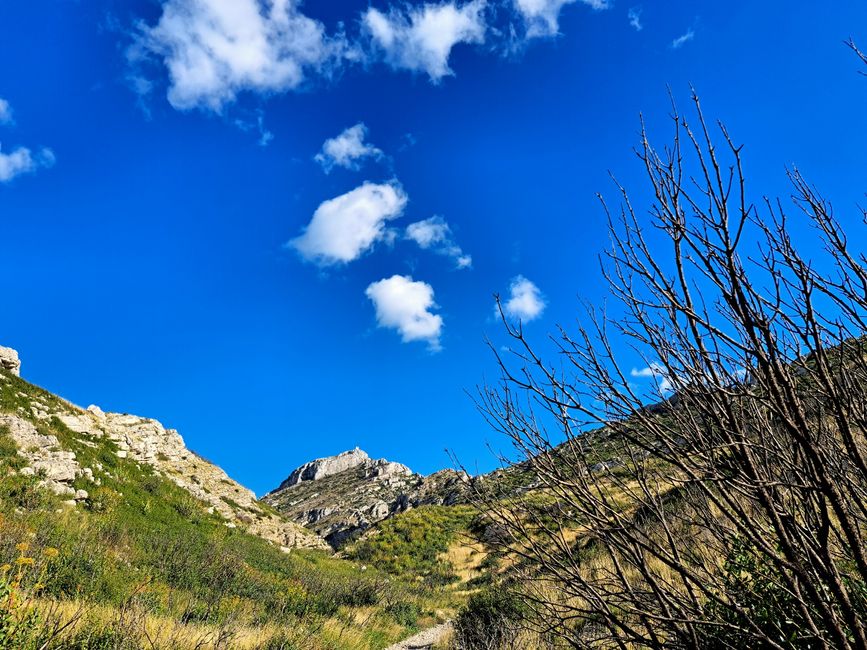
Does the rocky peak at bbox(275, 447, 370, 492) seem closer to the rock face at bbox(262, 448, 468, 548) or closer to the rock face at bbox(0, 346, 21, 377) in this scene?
the rock face at bbox(262, 448, 468, 548)

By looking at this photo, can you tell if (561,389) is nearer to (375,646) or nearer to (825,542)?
(825,542)

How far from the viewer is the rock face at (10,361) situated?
17594 millimetres

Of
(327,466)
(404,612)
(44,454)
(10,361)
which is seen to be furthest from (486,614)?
(327,466)

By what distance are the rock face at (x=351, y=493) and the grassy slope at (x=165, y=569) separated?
9496mm

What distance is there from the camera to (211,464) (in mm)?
24031

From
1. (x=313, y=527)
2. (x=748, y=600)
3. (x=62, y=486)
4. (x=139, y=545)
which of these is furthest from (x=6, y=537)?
(x=313, y=527)

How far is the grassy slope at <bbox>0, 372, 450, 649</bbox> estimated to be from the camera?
6.14 m

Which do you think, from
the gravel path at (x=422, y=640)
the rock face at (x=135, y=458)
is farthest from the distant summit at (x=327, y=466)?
the gravel path at (x=422, y=640)

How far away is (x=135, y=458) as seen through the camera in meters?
17.3

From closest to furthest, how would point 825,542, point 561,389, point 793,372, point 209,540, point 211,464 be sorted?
point 825,542, point 793,372, point 561,389, point 209,540, point 211,464

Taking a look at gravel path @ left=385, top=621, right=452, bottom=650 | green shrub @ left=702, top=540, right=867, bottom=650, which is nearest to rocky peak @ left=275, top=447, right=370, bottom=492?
gravel path @ left=385, top=621, right=452, bottom=650

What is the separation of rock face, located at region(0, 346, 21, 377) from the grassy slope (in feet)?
3.50

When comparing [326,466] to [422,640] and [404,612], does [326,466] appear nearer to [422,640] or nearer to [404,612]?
[404,612]

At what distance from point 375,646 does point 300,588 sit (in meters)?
2.82
